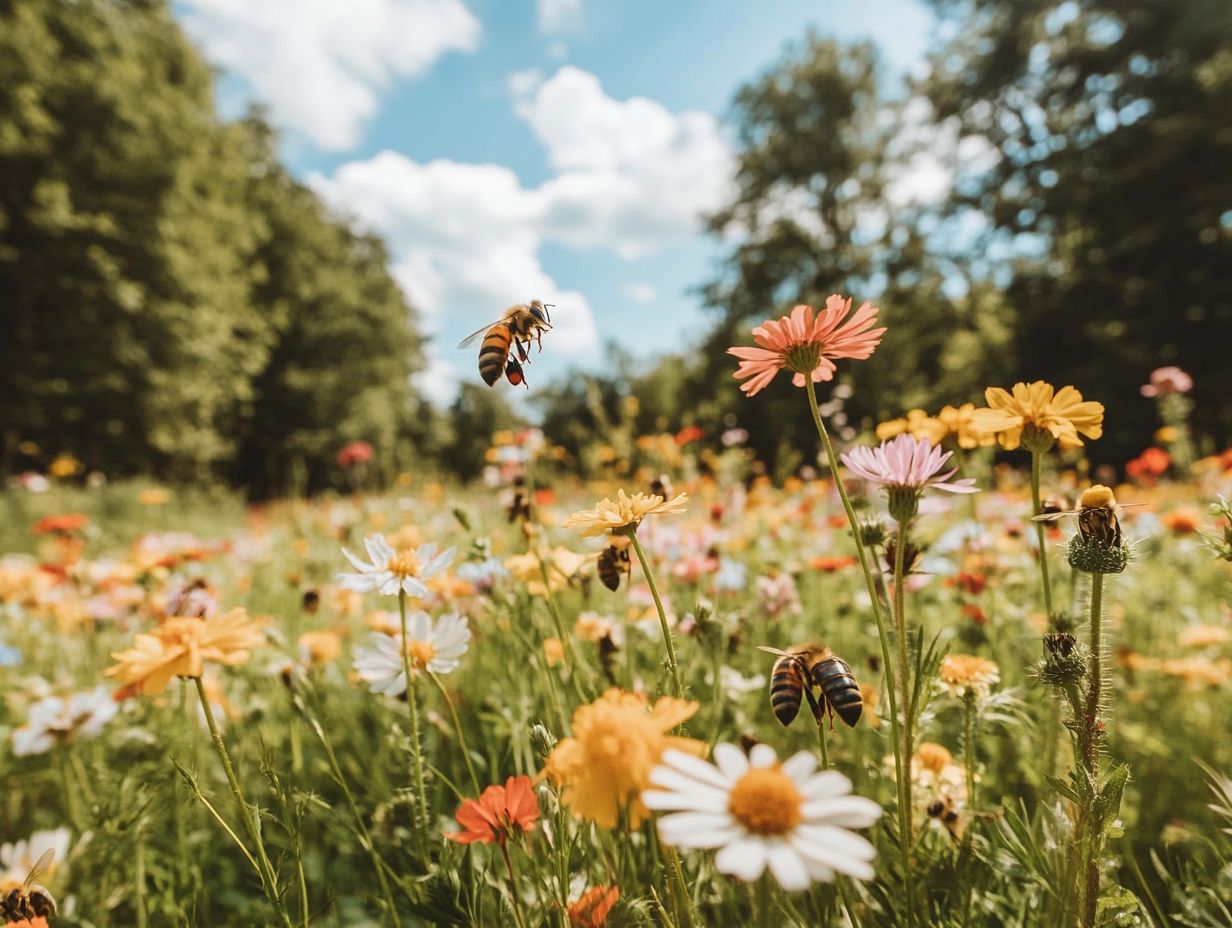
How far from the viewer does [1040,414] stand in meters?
→ 0.78

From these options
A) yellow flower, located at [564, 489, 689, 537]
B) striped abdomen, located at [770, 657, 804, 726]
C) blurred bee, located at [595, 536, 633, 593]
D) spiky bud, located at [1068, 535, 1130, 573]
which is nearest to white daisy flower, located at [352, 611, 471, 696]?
blurred bee, located at [595, 536, 633, 593]

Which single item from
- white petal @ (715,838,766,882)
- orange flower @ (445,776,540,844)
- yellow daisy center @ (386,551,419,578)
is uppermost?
yellow daisy center @ (386,551,419,578)

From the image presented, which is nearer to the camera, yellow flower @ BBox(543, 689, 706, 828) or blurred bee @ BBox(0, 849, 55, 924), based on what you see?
yellow flower @ BBox(543, 689, 706, 828)

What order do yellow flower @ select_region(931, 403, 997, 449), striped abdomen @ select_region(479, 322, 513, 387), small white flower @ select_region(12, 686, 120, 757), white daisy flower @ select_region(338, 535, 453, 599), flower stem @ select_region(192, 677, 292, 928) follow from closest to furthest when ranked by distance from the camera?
flower stem @ select_region(192, 677, 292, 928) < white daisy flower @ select_region(338, 535, 453, 599) < yellow flower @ select_region(931, 403, 997, 449) < striped abdomen @ select_region(479, 322, 513, 387) < small white flower @ select_region(12, 686, 120, 757)

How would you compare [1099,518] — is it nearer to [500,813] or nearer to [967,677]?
[967,677]

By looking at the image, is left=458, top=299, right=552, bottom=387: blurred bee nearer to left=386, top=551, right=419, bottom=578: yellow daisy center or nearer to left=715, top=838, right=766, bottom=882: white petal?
left=386, top=551, right=419, bottom=578: yellow daisy center

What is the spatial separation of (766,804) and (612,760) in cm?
11

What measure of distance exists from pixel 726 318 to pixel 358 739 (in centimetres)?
1922

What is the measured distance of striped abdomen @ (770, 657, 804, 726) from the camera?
2.25 ft

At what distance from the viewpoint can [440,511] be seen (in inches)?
167

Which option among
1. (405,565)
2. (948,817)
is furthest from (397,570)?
(948,817)

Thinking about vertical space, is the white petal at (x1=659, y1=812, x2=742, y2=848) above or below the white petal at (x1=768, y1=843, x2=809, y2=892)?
above

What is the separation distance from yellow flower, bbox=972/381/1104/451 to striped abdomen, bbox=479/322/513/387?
824 mm

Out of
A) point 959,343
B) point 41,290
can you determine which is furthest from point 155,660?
point 959,343
